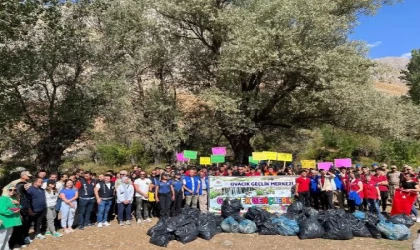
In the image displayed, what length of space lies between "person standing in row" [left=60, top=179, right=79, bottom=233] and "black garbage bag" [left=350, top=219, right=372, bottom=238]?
7271mm

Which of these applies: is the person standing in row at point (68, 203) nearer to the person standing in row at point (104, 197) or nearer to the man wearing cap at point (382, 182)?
the person standing in row at point (104, 197)

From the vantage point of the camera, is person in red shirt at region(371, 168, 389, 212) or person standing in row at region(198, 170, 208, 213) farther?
person in red shirt at region(371, 168, 389, 212)

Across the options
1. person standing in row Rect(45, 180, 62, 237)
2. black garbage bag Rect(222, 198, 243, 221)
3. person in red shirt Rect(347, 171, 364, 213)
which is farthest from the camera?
person in red shirt Rect(347, 171, 364, 213)

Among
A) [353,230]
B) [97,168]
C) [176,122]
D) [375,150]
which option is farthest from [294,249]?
[375,150]

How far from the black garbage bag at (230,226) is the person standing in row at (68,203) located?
4023 millimetres

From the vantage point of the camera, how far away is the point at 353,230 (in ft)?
A: 31.6

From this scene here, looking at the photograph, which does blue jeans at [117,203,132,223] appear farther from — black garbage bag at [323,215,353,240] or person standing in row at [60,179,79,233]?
black garbage bag at [323,215,353,240]

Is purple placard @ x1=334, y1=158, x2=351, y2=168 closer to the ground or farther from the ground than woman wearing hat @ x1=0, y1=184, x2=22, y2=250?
farther from the ground

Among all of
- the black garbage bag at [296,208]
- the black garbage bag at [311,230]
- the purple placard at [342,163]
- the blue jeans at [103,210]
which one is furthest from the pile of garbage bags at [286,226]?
the purple placard at [342,163]

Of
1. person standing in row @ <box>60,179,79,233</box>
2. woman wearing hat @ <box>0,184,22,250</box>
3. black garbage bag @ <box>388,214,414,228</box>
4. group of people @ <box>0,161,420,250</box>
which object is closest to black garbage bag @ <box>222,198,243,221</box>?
group of people @ <box>0,161,420,250</box>

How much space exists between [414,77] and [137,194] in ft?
135

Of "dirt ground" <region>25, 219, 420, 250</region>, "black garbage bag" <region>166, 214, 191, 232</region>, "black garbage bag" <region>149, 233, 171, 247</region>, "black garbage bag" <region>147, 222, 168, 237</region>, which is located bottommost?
"dirt ground" <region>25, 219, 420, 250</region>

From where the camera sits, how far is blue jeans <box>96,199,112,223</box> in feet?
36.2

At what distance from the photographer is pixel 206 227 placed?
32.1ft
